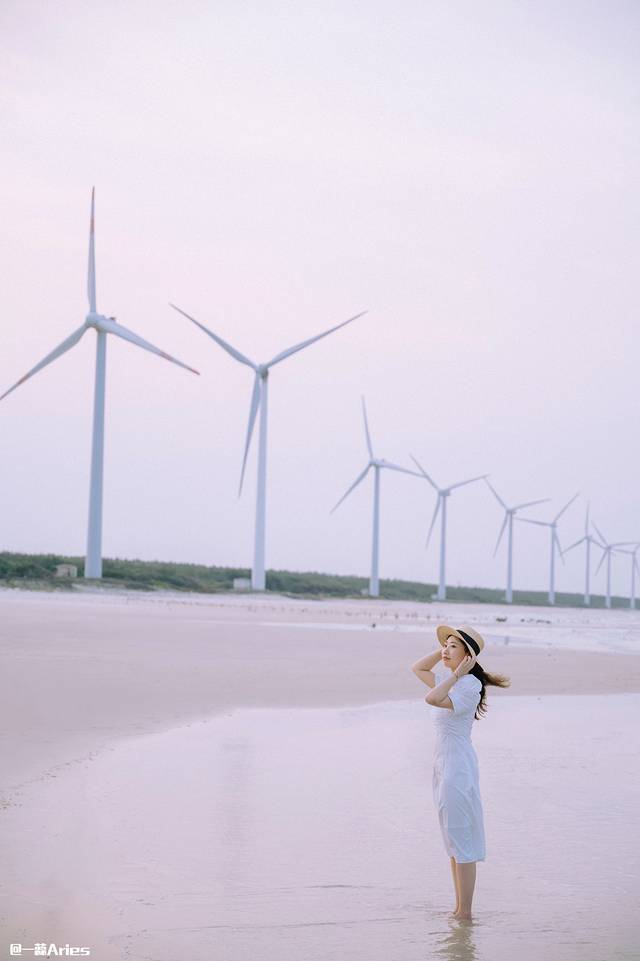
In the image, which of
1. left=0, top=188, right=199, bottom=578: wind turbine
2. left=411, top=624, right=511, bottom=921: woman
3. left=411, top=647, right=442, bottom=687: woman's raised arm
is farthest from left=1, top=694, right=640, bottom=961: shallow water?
left=0, top=188, right=199, bottom=578: wind turbine

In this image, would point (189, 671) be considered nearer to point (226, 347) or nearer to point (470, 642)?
point (470, 642)

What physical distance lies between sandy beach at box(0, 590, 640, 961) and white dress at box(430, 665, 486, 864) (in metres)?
0.45

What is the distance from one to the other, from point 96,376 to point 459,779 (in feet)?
189

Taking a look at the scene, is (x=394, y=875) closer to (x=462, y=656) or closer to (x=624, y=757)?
(x=462, y=656)

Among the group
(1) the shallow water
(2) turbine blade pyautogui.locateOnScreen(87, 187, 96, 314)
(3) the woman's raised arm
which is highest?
(2) turbine blade pyautogui.locateOnScreen(87, 187, 96, 314)

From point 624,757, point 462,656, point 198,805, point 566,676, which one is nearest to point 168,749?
point 198,805

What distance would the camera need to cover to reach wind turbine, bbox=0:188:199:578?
61781 millimetres

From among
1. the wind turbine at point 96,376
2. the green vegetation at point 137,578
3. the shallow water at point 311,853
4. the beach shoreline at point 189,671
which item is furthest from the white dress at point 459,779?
the wind turbine at point 96,376

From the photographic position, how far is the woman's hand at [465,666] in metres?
7.34

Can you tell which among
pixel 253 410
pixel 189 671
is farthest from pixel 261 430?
pixel 189 671

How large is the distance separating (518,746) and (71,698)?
18.5ft

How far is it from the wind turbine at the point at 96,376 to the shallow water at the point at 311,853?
4926 centimetres

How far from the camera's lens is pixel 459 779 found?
7344 mm

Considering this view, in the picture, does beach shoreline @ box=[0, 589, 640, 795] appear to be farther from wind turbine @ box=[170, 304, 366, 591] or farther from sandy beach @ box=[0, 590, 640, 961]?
wind turbine @ box=[170, 304, 366, 591]
